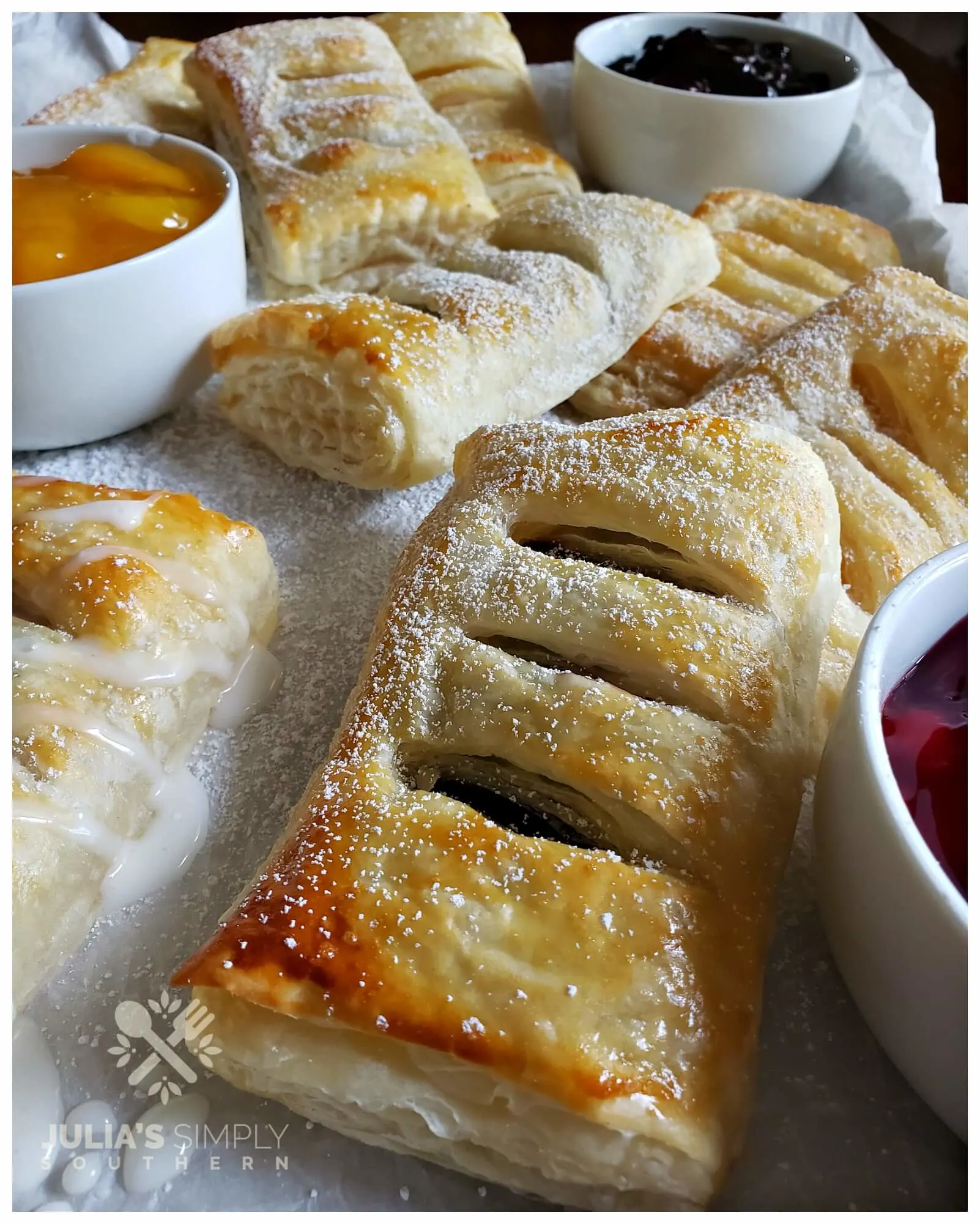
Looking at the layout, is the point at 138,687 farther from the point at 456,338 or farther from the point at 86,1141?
the point at 456,338

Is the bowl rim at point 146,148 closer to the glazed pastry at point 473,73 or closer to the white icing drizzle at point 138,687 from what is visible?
the white icing drizzle at point 138,687

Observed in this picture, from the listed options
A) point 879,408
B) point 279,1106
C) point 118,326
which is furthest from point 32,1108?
point 879,408

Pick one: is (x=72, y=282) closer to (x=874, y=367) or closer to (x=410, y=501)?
(x=410, y=501)

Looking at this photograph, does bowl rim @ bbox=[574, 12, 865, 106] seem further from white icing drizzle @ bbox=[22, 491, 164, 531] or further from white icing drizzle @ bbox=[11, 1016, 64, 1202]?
white icing drizzle @ bbox=[11, 1016, 64, 1202]

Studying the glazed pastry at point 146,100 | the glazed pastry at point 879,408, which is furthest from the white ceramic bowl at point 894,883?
the glazed pastry at point 146,100

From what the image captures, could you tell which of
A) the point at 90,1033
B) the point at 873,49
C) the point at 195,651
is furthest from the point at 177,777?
the point at 873,49

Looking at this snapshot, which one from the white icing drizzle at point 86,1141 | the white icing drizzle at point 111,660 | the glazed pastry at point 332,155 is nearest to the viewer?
the white icing drizzle at point 86,1141

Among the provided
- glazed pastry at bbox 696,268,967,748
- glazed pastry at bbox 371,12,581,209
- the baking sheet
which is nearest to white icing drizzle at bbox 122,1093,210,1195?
the baking sheet
